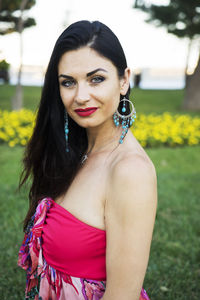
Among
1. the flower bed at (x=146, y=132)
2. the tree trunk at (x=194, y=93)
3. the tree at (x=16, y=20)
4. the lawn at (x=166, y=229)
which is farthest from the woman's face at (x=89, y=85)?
the tree trunk at (x=194, y=93)

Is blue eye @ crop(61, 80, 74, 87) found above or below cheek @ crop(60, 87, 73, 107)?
above

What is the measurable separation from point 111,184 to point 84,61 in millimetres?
551

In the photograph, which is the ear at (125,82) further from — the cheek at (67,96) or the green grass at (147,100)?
the green grass at (147,100)

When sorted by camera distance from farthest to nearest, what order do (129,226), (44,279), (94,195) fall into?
(44,279) → (94,195) → (129,226)

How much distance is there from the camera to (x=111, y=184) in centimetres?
141

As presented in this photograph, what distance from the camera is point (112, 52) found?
1.54 meters

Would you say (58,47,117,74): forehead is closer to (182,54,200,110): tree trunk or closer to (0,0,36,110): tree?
(0,0,36,110): tree

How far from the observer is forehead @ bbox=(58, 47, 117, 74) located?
1499mm

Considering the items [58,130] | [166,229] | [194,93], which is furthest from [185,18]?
[58,130]

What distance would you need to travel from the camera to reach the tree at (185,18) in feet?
40.2

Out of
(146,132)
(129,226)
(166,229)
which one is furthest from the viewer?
(146,132)

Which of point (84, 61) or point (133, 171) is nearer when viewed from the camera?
point (133, 171)

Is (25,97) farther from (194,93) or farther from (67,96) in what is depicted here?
(67,96)

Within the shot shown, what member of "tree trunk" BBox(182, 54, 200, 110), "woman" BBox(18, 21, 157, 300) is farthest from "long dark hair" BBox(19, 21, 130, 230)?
"tree trunk" BBox(182, 54, 200, 110)
